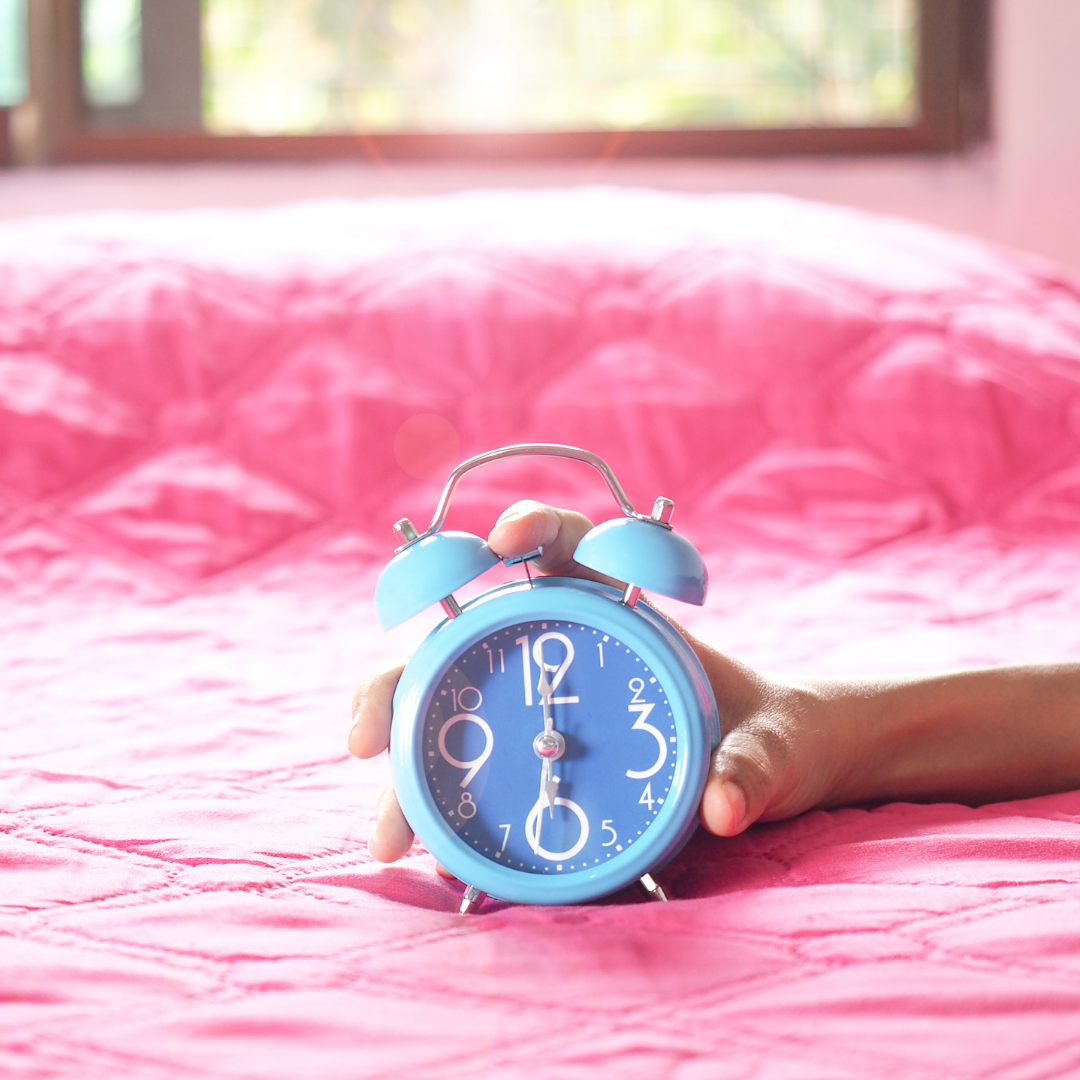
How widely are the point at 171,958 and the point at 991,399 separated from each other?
1242 millimetres

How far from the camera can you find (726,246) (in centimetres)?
156

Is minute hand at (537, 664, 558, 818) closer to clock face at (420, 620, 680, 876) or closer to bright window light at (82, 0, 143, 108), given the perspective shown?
clock face at (420, 620, 680, 876)

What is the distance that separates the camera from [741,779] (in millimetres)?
574

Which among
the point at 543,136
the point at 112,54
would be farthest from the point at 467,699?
the point at 112,54

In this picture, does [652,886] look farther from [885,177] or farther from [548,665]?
[885,177]

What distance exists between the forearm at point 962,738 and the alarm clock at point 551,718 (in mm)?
165

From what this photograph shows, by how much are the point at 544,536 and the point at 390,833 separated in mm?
180

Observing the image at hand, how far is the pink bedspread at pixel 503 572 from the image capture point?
450mm

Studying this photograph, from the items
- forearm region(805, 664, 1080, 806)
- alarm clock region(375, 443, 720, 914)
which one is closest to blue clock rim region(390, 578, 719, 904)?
alarm clock region(375, 443, 720, 914)

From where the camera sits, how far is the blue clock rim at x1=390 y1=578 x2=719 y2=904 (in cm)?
56

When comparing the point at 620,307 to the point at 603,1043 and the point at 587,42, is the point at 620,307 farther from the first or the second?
the point at 603,1043

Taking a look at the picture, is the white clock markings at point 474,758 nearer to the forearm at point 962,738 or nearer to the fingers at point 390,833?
the fingers at point 390,833

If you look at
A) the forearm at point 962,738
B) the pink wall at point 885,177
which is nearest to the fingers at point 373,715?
the forearm at point 962,738

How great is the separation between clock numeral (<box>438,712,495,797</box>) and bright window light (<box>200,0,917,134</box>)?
178cm
